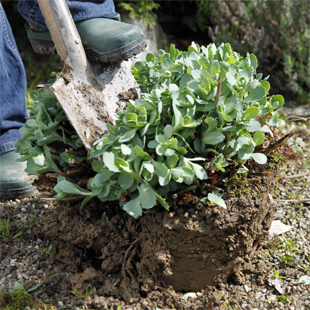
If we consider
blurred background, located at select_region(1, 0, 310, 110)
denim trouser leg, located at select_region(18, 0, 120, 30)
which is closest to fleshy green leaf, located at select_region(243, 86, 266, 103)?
denim trouser leg, located at select_region(18, 0, 120, 30)

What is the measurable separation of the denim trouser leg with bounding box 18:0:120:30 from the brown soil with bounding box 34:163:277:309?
112 centimetres

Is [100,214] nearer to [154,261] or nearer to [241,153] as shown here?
[154,261]

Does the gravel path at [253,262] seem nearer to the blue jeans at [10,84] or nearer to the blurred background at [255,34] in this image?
the blue jeans at [10,84]

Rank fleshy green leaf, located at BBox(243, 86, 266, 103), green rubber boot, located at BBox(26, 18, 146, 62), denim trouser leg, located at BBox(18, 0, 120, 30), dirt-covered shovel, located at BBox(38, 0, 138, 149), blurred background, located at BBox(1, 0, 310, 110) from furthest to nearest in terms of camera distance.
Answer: blurred background, located at BBox(1, 0, 310, 110)
denim trouser leg, located at BBox(18, 0, 120, 30)
green rubber boot, located at BBox(26, 18, 146, 62)
dirt-covered shovel, located at BBox(38, 0, 138, 149)
fleshy green leaf, located at BBox(243, 86, 266, 103)

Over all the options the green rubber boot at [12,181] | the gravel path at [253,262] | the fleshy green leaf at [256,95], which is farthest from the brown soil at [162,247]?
the green rubber boot at [12,181]

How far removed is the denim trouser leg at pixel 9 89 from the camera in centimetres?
243

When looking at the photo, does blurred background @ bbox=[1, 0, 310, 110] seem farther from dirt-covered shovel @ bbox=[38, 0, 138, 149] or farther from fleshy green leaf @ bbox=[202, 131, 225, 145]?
fleshy green leaf @ bbox=[202, 131, 225, 145]

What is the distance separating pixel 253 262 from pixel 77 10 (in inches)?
67.0

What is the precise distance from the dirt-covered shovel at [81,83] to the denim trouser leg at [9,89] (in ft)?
2.39

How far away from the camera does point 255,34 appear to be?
3.68 meters

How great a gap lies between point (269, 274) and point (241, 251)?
27 centimetres

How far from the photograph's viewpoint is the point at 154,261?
1521 millimetres

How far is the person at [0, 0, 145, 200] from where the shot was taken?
1902mm

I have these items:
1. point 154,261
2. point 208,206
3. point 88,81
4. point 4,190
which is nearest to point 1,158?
point 4,190
